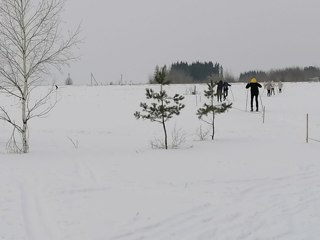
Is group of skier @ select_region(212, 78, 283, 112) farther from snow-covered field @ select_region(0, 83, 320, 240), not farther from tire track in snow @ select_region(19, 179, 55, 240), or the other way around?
tire track in snow @ select_region(19, 179, 55, 240)

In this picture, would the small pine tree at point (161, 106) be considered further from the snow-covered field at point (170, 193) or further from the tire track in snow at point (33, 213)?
the tire track in snow at point (33, 213)

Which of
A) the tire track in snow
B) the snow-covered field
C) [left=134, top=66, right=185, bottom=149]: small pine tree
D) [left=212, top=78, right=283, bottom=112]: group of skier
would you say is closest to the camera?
the tire track in snow

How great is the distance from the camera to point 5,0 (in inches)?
508

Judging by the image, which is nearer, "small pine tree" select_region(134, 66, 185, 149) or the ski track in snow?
the ski track in snow

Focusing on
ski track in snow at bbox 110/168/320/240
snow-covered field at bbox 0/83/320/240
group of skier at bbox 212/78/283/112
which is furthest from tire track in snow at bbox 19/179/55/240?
group of skier at bbox 212/78/283/112

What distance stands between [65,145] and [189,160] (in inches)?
267

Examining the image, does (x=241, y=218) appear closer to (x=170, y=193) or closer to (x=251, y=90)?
(x=170, y=193)

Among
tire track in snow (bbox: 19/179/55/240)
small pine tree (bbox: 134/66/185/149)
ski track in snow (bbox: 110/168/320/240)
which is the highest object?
small pine tree (bbox: 134/66/185/149)

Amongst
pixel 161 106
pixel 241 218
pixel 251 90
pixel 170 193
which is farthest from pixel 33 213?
pixel 251 90

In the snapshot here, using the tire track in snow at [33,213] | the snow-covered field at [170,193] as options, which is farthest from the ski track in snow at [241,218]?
the tire track in snow at [33,213]

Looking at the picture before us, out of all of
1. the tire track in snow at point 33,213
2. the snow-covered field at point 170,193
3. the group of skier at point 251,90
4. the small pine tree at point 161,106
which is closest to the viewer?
the tire track in snow at point 33,213

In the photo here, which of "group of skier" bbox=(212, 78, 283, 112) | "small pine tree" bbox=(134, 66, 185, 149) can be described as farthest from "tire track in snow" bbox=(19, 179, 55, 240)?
"group of skier" bbox=(212, 78, 283, 112)

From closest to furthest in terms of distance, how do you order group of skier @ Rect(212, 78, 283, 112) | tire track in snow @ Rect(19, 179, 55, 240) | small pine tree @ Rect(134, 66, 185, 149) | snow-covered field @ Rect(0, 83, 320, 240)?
tire track in snow @ Rect(19, 179, 55, 240), snow-covered field @ Rect(0, 83, 320, 240), small pine tree @ Rect(134, 66, 185, 149), group of skier @ Rect(212, 78, 283, 112)

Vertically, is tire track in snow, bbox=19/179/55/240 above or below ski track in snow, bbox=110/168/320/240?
above
